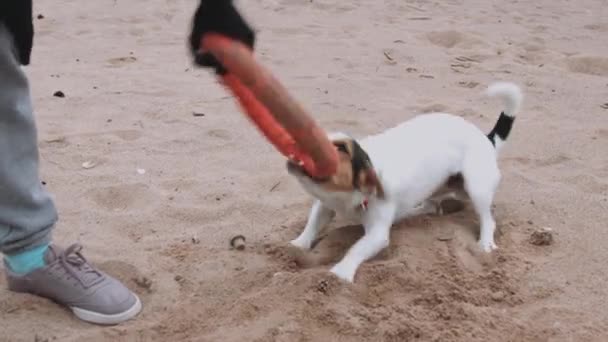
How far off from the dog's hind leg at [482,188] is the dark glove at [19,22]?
124 cm

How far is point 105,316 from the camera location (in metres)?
2.08

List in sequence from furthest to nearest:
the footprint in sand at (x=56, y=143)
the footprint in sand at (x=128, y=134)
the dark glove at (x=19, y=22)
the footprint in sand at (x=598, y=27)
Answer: the footprint in sand at (x=598, y=27) < the footprint in sand at (x=128, y=134) < the footprint in sand at (x=56, y=143) < the dark glove at (x=19, y=22)

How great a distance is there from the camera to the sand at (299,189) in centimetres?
206

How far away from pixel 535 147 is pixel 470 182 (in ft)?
2.74

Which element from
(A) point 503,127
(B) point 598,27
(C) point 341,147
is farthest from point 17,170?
(B) point 598,27

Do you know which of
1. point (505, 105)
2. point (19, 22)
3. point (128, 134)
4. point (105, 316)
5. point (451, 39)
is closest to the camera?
point (19, 22)

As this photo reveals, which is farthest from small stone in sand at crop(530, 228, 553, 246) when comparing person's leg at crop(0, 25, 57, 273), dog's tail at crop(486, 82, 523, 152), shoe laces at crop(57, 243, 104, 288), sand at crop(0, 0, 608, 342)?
person's leg at crop(0, 25, 57, 273)

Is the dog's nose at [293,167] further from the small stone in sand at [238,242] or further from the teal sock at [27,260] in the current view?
the teal sock at [27,260]

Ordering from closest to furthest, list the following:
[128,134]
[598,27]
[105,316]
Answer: [105,316], [128,134], [598,27]

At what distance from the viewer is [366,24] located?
5.09 metres

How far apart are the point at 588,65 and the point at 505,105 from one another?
1873 millimetres

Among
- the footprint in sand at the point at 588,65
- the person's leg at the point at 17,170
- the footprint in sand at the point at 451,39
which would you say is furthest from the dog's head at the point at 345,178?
the footprint in sand at the point at 451,39

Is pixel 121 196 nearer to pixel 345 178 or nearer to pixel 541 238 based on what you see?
pixel 345 178

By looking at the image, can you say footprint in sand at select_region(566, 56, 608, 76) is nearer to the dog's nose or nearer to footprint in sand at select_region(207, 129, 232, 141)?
footprint in sand at select_region(207, 129, 232, 141)
